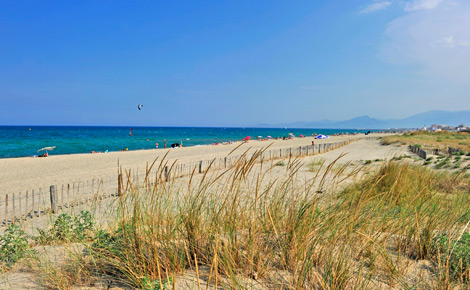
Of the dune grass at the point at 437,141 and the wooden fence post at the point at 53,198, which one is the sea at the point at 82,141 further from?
the dune grass at the point at 437,141

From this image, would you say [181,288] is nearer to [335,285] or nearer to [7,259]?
[335,285]

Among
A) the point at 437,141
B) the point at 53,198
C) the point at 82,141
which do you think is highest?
the point at 437,141

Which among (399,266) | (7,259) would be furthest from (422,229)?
(7,259)

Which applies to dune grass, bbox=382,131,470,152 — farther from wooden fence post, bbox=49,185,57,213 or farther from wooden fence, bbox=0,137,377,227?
wooden fence post, bbox=49,185,57,213

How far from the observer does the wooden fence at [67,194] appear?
20.6ft

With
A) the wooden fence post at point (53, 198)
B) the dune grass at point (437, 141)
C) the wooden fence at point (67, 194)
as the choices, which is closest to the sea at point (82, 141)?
the wooden fence at point (67, 194)

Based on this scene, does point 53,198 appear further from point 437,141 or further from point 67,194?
point 437,141

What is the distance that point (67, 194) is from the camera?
311 inches

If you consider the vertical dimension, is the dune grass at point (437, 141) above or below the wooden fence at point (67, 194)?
above

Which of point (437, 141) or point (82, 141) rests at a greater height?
point (437, 141)

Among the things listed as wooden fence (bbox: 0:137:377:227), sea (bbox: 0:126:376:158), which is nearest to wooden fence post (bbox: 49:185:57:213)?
wooden fence (bbox: 0:137:377:227)

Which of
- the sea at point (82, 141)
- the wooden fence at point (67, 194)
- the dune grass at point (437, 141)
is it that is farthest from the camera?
the sea at point (82, 141)

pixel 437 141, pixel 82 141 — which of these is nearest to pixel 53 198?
pixel 437 141

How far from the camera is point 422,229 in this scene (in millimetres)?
3135
